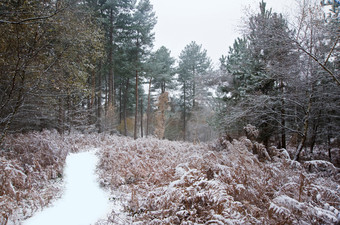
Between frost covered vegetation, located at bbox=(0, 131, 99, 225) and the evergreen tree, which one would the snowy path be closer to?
frost covered vegetation, located at bbox=(0, 131, 99, 225)

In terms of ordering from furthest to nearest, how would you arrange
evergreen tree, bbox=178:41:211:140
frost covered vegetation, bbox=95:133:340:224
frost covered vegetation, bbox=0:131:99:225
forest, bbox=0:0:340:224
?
evergreen tree, bbox=178:41:211:140 < forest, bbox=0:0:340:224 < frost covered vegetation, bbox=0:131:99:225 < frost covered vegetation, bbox=95:133:340:224

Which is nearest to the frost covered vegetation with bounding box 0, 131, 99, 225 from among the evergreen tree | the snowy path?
the snowy path

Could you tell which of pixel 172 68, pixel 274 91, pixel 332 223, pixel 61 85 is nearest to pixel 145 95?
pixel 172 68

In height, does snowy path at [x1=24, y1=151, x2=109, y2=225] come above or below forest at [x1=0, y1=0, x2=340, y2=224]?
below

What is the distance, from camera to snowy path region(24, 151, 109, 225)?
11.0 ft

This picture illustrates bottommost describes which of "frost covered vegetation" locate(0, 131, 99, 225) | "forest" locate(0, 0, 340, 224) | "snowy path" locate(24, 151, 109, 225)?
"snowy path" locate(24, 151, 109, 225)

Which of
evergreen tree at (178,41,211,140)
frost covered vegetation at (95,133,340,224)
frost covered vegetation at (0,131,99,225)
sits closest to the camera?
frost covered vegetation at (95,133,340,224)

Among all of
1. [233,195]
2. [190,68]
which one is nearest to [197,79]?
[233,195]

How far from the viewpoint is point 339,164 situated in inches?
419

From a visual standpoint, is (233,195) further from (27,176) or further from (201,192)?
(27,176)

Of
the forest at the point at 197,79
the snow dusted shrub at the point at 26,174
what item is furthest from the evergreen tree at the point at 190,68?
the snow dusted shrub at the point at 26,174

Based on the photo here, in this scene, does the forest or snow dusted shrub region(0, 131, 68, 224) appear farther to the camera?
the forest

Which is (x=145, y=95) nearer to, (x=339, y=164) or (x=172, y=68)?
(x=172, y=68)

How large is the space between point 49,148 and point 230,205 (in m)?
6.43
